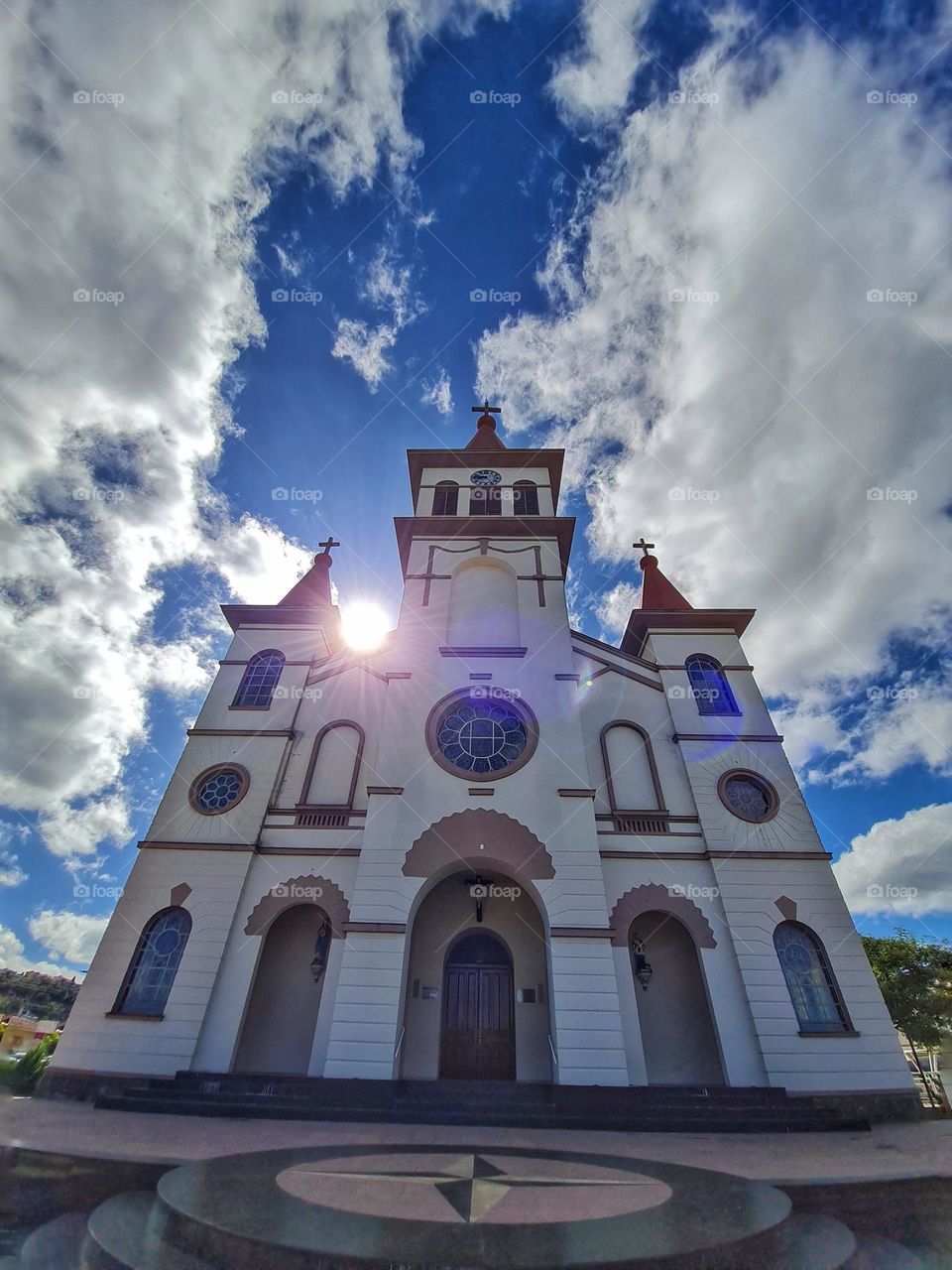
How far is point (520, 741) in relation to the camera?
12953 mm

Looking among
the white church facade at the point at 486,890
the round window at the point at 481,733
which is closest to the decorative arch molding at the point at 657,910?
the white church facade at the point at 486,890

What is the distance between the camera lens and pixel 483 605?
1612cm

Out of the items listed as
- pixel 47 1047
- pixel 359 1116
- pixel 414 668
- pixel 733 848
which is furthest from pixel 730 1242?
pixel 47 1047

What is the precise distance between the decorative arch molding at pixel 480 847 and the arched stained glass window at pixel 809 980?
521 centimetres

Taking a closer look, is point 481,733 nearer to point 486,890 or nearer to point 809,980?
point 486,890

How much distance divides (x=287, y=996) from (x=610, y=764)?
8702mm

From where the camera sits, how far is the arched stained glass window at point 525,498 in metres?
18.8

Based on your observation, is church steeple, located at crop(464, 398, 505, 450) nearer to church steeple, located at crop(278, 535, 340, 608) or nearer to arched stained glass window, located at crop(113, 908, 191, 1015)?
church steeple, located at crop(278, 535, 340, 608)

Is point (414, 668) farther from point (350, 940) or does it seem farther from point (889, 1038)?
point (889, 1038)

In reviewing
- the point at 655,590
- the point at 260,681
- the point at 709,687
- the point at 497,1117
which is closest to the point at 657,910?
the point at 497,1117

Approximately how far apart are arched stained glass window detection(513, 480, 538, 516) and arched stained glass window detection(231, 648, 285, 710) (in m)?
8.79

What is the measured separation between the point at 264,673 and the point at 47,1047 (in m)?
9.09

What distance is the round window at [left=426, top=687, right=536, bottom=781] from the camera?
12547 millimetres

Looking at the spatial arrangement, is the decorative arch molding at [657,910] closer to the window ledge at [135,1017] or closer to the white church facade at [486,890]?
the white church facade at [486,890]
